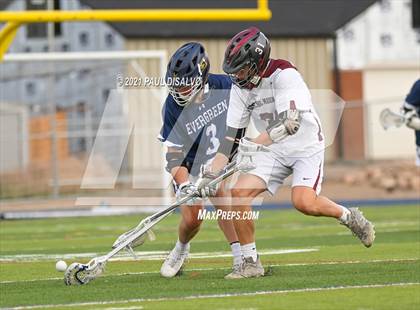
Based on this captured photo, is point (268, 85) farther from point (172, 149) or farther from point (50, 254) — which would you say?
point (50, 254)

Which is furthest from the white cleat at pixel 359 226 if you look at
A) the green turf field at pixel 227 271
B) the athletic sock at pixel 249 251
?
the athletic sock at pixel 249 251

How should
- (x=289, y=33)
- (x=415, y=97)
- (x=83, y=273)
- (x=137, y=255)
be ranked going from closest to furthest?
(x=83, y=273) → (x=137, y=255) → (x=415, y=97) → (x=289, y=33)

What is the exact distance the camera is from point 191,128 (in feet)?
29.7

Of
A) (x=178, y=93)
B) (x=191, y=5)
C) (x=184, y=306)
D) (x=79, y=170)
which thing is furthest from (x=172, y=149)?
(x=191, y=5)

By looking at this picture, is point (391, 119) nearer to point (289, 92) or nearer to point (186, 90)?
point (186, 90)

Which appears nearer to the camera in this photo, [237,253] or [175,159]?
[237,253]

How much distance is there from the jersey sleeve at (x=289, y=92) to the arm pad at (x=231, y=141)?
1.42 ft

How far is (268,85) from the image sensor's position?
337 inches

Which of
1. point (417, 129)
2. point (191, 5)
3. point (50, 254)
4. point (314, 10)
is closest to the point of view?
point (50, 254)

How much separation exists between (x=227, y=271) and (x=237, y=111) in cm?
123

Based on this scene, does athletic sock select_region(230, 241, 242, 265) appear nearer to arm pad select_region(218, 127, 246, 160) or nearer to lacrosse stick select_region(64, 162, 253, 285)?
lacrosse stick select_region(64, 162, 253, 285)

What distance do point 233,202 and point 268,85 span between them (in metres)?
0.89

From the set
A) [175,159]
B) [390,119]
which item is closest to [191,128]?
[175,159]

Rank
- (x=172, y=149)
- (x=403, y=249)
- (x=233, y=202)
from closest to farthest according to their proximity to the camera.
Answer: (x=233, y=202) → (x=172, y=149) → (x=403, y=249)
